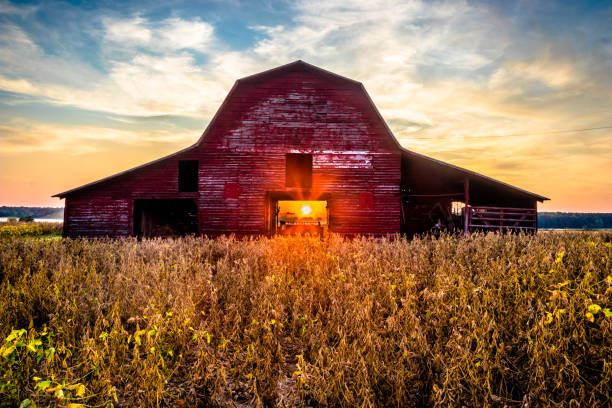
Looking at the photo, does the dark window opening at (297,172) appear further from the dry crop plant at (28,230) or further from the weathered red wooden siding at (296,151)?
the dry crop plant at (28,230)

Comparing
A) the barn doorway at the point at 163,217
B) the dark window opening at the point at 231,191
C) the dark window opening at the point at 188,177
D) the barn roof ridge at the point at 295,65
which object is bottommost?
the barn doorway at the point at 163,217

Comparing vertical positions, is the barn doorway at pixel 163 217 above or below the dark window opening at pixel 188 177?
below

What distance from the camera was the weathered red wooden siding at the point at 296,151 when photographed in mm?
16828

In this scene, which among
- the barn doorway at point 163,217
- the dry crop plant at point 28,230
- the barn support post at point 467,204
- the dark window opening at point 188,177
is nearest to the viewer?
the barn support post at point 467,204

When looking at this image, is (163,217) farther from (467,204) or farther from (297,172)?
(467,204)

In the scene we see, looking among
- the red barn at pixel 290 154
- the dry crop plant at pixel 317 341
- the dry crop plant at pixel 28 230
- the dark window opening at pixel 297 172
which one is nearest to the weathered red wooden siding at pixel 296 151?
the red barn at pixel 290 154

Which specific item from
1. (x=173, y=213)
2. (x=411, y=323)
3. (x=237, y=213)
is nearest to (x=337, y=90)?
(x=237, y=213)

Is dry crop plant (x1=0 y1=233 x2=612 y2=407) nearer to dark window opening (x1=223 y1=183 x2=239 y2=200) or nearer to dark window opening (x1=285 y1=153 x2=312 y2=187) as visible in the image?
dark window opening (x1=223 y1=183 x2=239 y2=200)

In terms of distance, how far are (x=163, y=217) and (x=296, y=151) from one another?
9.29m

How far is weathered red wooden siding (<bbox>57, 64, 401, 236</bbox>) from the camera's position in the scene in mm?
16828

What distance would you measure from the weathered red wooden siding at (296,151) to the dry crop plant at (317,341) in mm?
10483

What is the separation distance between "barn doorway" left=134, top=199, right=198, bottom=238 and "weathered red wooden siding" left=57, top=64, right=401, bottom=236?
8.59 feet

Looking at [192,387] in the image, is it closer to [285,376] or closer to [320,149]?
[285,376]

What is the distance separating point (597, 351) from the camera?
10.4ft
